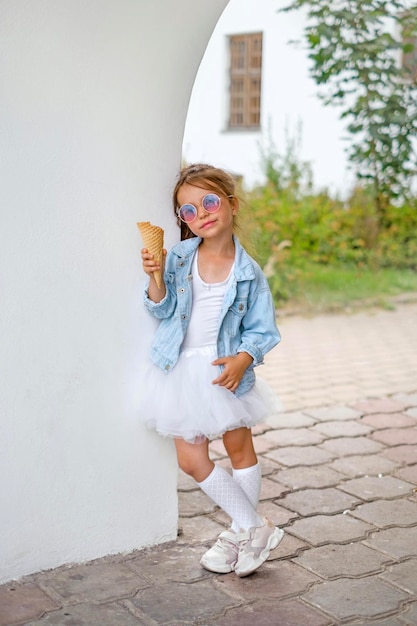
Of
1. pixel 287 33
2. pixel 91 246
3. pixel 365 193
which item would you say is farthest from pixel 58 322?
pixel 287 33

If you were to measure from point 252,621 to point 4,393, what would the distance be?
113 cm

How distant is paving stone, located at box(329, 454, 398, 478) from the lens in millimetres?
4340

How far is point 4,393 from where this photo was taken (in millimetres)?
2936

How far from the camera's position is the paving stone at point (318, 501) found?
3.84 meters

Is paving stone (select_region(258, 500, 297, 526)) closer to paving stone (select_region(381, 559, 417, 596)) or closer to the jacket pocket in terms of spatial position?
paving stone (select_region(381, 559, 417, 596))

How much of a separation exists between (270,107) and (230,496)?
45.2 ft

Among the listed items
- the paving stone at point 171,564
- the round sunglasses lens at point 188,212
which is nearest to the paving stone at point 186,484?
the paving stone at point 171,564

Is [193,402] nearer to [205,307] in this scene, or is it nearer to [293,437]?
[205,307]

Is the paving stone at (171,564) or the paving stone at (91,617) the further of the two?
the paving stone at (171,564)

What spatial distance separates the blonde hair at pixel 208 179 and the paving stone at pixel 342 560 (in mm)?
1434

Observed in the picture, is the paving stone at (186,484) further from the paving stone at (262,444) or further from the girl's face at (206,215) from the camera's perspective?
the girl's face at (206,215)

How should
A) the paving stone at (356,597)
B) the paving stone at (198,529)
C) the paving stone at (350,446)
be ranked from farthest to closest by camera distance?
the paving stone at (350,446)
the paving stone at (198,529)
the paving stone at (356,597)

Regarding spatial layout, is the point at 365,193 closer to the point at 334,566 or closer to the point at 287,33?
the point at 287,33

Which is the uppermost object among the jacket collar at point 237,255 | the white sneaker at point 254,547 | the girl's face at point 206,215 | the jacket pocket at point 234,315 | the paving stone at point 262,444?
the girl's face at point 206,215
